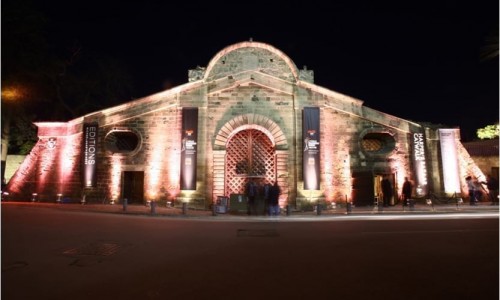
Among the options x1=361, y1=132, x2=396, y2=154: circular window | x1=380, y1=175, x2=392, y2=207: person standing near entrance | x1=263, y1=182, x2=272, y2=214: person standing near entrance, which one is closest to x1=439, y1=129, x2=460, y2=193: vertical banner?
x1=361, y1=132, x2=396, y2=154: circular window

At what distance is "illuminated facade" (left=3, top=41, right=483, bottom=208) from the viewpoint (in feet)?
64.5

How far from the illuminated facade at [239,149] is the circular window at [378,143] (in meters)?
0.09

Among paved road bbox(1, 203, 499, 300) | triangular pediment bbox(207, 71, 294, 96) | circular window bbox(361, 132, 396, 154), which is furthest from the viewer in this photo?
circular window bbox(361, 132, 396, 154)

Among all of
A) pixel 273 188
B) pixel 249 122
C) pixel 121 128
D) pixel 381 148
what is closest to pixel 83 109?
pixel 121 128

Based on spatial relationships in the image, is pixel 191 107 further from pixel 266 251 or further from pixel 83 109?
pixel 83 109

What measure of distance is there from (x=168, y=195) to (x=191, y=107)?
5.00 m

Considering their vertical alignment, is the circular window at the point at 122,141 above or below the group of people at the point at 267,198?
above

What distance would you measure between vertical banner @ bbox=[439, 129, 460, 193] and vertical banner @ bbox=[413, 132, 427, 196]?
3.41 ft

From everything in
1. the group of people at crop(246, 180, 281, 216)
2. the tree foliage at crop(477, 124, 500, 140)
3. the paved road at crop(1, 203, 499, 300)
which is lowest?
the paved road at crop(1, 203, 499, 300)

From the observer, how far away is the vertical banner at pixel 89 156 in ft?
64.3

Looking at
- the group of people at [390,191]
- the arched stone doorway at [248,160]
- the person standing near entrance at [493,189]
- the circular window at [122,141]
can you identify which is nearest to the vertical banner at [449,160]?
the person standing near entrance at [493,189]

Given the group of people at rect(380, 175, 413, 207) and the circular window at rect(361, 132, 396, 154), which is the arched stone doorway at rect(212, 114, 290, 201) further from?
the group of people at rect(380, 175, 413, 207)

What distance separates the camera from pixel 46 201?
1969 cm

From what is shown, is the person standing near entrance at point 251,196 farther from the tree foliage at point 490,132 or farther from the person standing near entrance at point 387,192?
the tree foliage at point 490,132
